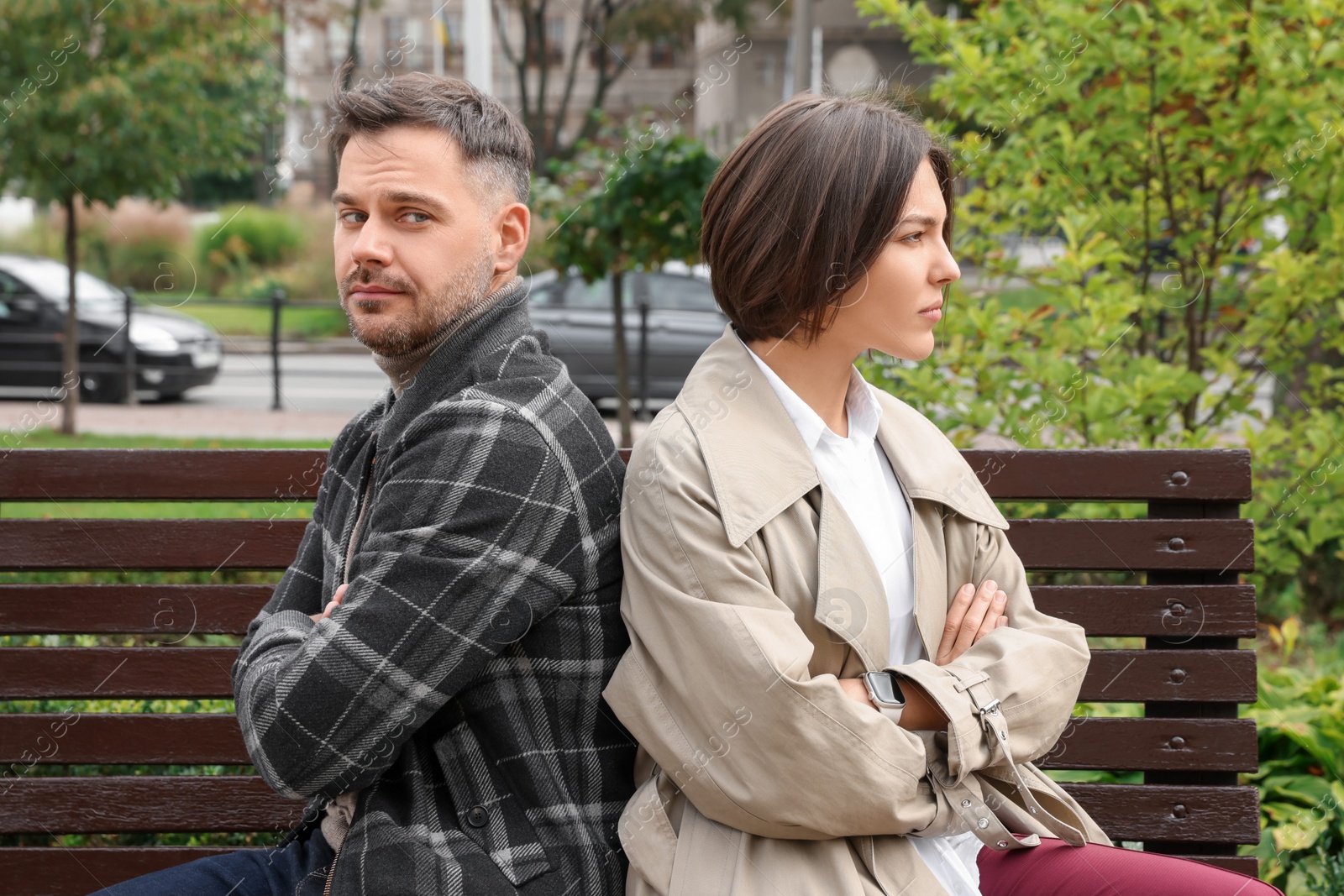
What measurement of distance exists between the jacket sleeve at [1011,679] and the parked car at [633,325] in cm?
982

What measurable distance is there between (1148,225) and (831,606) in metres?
3.13

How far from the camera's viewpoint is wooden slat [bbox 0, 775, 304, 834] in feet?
8.68

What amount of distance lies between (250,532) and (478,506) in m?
1.07

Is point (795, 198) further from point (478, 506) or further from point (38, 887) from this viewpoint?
point (38, 887)

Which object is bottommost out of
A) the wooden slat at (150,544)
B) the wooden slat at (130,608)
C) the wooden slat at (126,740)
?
the wooden slat at (126,740)

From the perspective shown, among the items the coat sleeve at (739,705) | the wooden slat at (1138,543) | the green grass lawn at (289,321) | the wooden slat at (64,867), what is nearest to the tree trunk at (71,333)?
the green grass lawn at (289,321)

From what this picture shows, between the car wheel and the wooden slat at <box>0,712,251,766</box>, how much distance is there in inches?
432

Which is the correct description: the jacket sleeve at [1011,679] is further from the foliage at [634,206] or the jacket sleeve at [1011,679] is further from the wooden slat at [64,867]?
the foliage at [634,206]

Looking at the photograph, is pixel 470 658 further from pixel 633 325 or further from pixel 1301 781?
pixel 633 325

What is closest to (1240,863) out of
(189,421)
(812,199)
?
(812,199)

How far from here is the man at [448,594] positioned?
1762 mm

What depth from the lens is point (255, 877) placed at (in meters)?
2.06

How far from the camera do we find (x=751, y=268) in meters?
2.00

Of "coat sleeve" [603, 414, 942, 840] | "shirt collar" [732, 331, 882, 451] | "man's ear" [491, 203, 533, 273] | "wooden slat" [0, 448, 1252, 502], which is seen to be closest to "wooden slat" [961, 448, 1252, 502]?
"wooden slat" [0, 448, 1252, 502]
